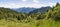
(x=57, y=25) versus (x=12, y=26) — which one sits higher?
(x=57, y=25)

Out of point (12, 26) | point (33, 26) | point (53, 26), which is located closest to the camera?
point (53, 26)

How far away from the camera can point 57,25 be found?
8406mm

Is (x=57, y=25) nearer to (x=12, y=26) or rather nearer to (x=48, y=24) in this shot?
(x=48, y=24)

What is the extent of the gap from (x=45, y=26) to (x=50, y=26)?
13.5 inches

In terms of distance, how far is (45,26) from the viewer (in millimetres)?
8578

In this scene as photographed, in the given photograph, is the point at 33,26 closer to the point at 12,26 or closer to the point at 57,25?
the point at 57,25

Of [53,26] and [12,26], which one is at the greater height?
[53,26]

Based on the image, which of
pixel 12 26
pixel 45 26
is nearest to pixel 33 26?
pixel 45 26

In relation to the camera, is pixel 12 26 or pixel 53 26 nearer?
pixel 53 26

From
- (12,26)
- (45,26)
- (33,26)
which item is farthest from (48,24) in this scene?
(12,26)

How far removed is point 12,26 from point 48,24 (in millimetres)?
3468

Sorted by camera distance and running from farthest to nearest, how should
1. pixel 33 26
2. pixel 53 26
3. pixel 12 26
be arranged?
1. pixel 12 26
2. pixel 33 26
3. pixel 53 26

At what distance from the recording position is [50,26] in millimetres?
8336

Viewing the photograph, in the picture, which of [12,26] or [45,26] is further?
[12,26]
